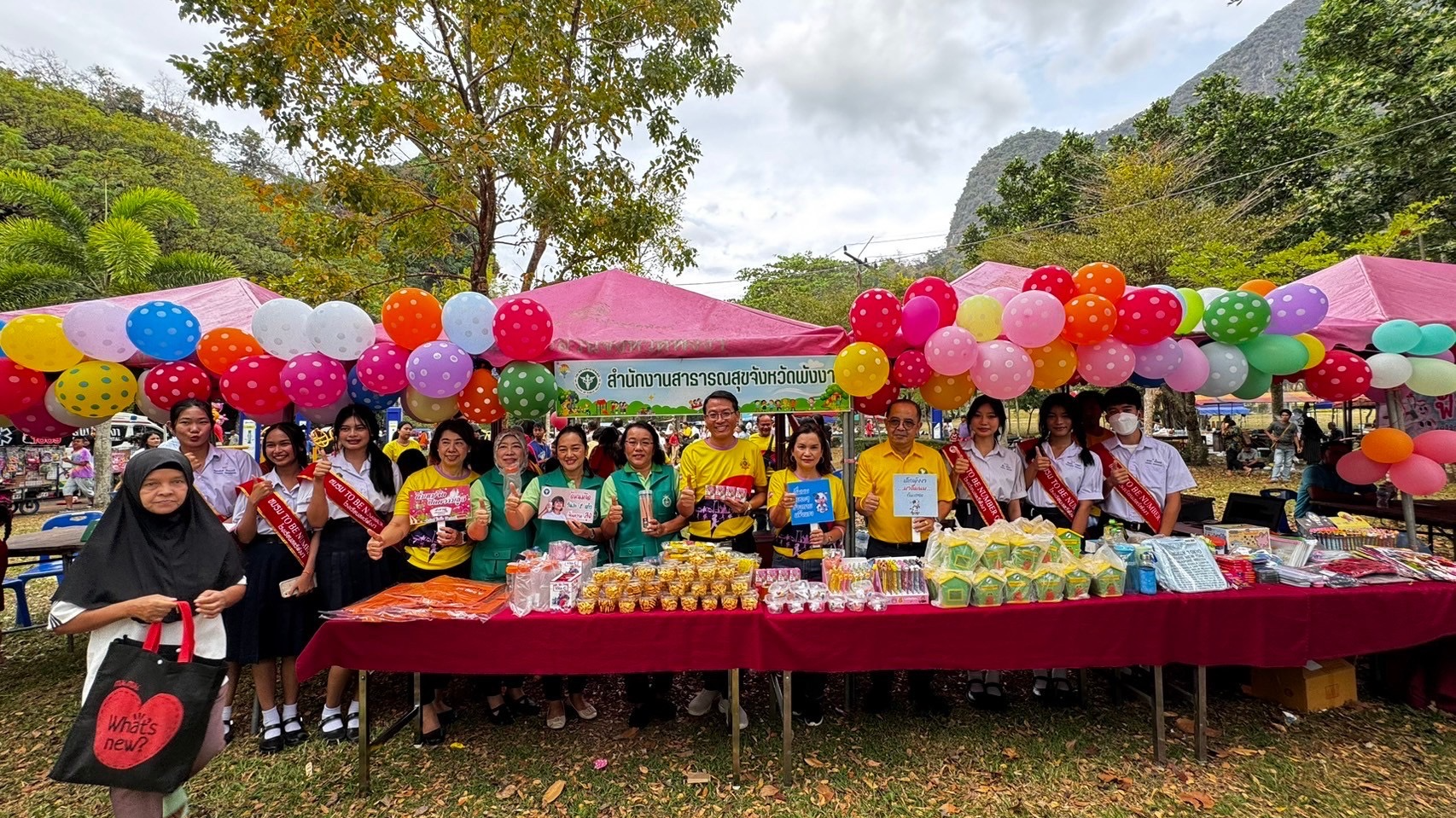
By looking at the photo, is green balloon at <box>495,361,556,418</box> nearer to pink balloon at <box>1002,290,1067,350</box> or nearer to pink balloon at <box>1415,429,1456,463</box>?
pink balloon at <box>1002,290,1067,350</box>

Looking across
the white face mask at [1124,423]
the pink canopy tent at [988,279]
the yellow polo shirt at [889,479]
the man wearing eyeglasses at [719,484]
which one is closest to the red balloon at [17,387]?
the man wearing eyeglasses at [719,484]

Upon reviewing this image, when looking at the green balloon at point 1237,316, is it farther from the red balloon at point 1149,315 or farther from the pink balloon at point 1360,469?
the pink balloon at point 1360,469

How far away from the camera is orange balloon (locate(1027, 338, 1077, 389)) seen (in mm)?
3600

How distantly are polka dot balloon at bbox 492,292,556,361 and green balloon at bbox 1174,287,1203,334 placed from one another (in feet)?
12.5

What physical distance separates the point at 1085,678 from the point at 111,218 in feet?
46.5

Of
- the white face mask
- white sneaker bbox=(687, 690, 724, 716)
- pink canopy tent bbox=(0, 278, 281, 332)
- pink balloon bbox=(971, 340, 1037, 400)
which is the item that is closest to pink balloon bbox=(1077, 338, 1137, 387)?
the white face mask

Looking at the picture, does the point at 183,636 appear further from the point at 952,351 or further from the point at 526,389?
the point at 952,351

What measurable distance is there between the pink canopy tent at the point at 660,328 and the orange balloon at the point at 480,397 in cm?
13

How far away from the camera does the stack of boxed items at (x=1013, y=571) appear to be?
2836mm

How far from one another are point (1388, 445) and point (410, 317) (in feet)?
20.4

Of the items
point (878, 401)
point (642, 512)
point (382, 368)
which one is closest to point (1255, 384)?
point (878, 401)

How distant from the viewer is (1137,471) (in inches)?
146

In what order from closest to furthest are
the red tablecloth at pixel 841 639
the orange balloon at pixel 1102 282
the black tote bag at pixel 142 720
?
the black tote bag at pixel 142 720
the red tablecloth at pixel 841 639
the orange balloon at pixel 1102 282

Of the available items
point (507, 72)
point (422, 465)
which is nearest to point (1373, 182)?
point (507, 72)
